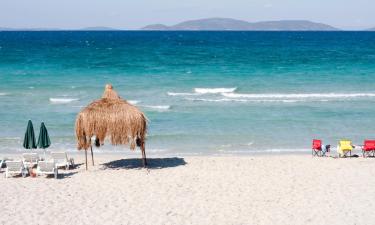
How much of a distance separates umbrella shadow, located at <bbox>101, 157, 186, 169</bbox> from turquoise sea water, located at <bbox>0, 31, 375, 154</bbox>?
200 cm

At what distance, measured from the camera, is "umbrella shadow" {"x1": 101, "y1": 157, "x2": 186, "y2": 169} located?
1516 centimetres

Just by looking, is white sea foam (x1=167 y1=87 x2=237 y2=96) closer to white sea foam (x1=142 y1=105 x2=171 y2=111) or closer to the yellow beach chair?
white sea foam (x1=142 y1=105 x2=171 y2=111)

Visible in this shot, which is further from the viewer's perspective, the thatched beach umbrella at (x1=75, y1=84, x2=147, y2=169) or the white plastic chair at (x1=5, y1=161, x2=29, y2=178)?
the thatched beach umbrella at (x1=75, y1=84, x2=147, y2=169)

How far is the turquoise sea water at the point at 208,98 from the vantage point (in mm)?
20094

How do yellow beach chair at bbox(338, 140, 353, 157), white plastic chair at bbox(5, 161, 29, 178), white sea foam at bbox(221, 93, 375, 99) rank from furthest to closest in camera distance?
white sea foam at bbox(221, 93, 375, 99) → yellow beach chair at bbox(338, 140, 353, 157) → white plastic chair at bbox(5, 161, 29, 178)

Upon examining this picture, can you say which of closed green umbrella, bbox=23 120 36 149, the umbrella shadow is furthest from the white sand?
closed green umbrella, bbox=23 120 36 149

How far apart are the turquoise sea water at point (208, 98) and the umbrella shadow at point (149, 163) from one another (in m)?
2.00

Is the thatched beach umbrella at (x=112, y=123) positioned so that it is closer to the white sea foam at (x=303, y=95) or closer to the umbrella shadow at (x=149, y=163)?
the umbrella shadow at (x=149, y=163)

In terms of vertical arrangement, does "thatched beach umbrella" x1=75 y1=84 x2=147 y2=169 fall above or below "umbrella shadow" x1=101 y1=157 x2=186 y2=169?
above

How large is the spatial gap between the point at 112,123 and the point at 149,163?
7.68ft

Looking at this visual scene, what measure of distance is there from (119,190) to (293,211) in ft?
13.9

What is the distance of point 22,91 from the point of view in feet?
A: 104

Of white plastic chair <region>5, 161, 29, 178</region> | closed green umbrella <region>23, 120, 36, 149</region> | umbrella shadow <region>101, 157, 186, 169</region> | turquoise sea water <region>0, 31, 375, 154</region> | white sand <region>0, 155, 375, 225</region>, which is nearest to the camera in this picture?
white sand <region>0, 155, 375, 225</region>

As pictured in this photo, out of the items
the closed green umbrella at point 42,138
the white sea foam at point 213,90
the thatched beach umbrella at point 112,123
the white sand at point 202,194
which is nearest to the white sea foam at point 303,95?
the white sea foam at point 213,90
